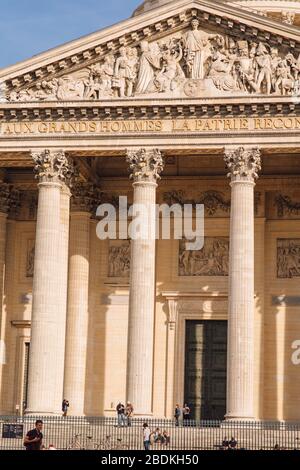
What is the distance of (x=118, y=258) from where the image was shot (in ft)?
133

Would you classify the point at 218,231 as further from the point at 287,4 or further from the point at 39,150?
the point at 287,4

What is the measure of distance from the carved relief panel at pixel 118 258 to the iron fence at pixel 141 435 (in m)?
7.84

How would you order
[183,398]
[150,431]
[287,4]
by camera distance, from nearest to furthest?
1. [150,431]
2. [183,398]
3. [287,4]

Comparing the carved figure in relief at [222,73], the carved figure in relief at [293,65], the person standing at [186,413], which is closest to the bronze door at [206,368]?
the person standing at [186,413]

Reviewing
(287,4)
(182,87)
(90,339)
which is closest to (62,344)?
(90,339)

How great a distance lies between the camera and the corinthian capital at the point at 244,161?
34.7 meters

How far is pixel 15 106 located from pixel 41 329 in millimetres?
7419

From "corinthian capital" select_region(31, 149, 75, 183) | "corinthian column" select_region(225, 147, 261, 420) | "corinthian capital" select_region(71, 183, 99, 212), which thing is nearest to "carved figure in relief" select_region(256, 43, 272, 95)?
"corinthian column" select_region(225, 147, 261, 420)

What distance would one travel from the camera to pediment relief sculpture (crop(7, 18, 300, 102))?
3500 cm

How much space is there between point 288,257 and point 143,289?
7.16m

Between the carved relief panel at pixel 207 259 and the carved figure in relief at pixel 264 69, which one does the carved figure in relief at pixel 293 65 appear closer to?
the carved figure in relief at pixel 264 69

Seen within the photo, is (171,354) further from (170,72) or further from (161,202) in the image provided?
(170,72)

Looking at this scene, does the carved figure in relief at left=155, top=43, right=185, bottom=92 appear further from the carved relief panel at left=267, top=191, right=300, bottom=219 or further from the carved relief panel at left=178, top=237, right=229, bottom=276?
the carved relief panel at left=178, top=237, right=229, bottom=276

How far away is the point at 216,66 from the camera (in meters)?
35.4
